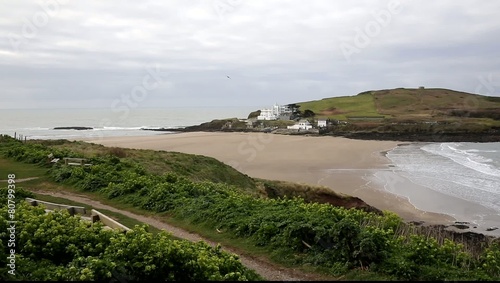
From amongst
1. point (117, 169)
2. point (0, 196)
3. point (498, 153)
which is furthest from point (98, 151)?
point (498, 153)

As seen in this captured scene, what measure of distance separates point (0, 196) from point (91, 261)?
6659 millimetres

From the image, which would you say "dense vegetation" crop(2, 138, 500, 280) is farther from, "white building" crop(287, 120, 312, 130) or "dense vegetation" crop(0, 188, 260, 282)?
"white building" crop(287, 120, 312, 130)

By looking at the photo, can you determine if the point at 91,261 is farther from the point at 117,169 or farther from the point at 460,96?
the point at 460,96

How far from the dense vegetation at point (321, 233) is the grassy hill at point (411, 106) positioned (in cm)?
9249

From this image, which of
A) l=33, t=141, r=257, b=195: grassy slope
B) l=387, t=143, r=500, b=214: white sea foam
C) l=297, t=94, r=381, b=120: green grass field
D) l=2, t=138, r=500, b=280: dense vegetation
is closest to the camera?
l=2, t=138, r=500, b=280: dense vegetation

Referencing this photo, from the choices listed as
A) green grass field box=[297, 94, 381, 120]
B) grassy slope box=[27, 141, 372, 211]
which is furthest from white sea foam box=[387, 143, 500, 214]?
green grass field box=[297, 94, 381, 120]

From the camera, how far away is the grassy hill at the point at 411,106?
104 meters

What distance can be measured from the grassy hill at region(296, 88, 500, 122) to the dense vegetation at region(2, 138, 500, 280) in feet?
303

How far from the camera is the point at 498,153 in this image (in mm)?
47438

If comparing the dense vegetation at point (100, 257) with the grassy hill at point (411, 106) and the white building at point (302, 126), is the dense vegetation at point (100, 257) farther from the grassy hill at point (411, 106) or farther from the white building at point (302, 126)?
the grassy hill at point (411, 106)

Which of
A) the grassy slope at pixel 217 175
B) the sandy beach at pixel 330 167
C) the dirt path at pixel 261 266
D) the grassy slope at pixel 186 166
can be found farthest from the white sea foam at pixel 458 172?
the dirt path at pixel 261 266

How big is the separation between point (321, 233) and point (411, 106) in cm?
12348

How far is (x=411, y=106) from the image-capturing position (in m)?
122

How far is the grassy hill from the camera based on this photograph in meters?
104
